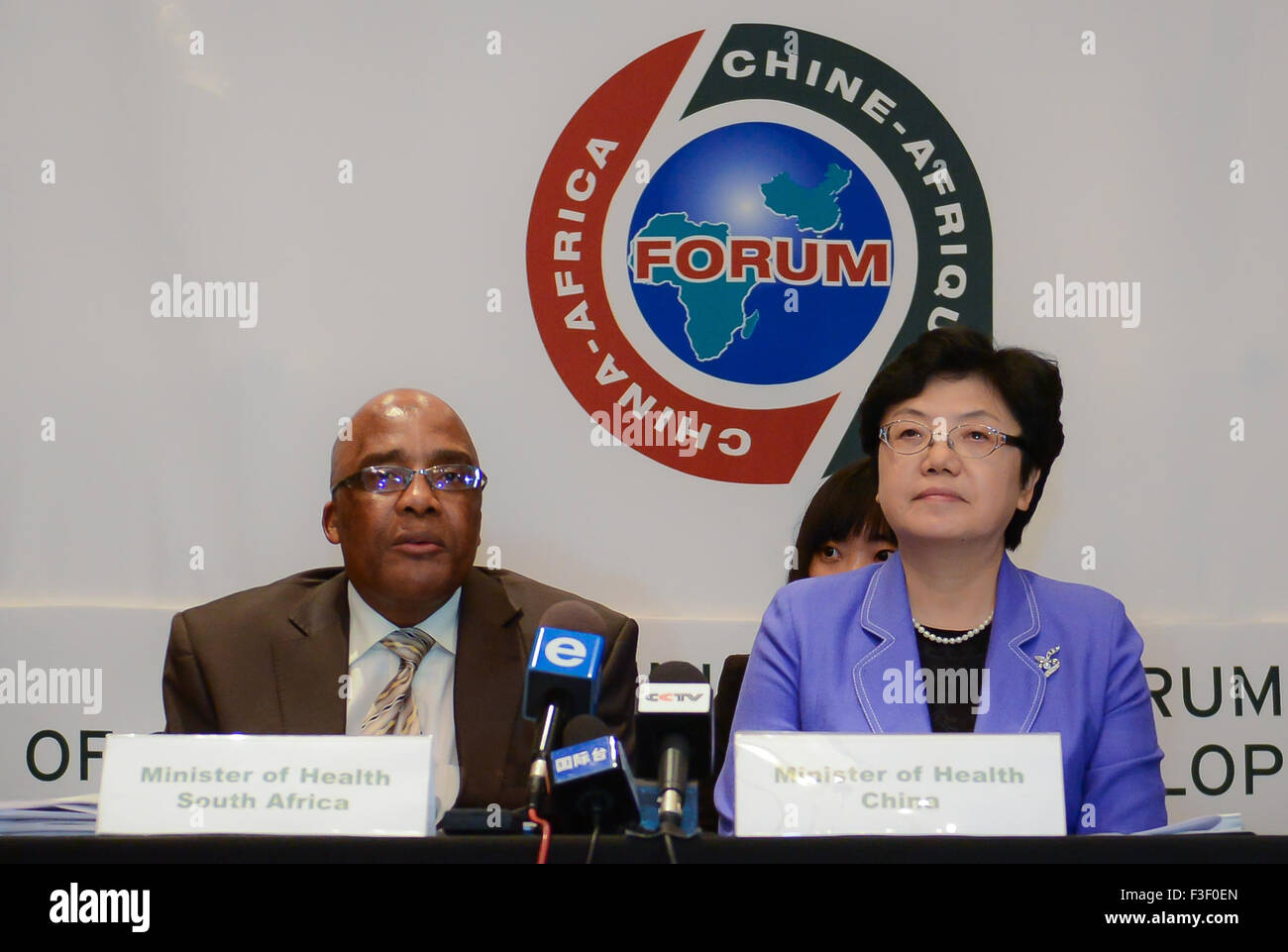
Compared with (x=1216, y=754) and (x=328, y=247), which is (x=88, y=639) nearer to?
(x=328, y=247)

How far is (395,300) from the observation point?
3.34 metres

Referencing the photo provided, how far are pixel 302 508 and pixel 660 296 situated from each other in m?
1.05

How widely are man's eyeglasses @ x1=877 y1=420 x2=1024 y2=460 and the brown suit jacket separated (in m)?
0.70

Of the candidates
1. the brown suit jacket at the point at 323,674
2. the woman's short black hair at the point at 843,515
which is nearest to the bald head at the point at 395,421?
the brown suit jacket at the point at 323,674

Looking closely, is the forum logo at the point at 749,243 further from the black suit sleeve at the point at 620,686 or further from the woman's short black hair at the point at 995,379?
the woman's short black hair at the point at 995,379

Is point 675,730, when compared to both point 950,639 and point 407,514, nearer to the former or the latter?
point 950,639

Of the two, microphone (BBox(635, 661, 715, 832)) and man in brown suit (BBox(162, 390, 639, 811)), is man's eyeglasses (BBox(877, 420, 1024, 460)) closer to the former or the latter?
man in brown suit (BBox(162, 390, 639, 811))

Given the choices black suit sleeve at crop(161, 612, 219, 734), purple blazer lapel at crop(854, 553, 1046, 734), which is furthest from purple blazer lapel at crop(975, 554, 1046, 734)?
black suit sleeve at crop(161, 612, 219, 734)

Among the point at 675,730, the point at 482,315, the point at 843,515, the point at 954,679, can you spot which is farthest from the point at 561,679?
the point at 482,315

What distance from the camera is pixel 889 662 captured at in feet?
7.18

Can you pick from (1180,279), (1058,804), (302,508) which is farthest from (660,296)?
(1058,804)

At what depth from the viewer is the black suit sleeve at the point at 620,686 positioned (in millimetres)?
2562

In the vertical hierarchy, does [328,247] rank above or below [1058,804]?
above
